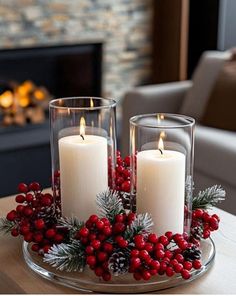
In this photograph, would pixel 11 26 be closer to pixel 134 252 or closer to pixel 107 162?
pixel 107 162

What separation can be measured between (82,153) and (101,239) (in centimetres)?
18

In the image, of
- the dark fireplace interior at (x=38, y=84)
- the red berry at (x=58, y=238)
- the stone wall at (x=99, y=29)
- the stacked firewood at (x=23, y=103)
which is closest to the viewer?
the red berry at (x=58, y=238)

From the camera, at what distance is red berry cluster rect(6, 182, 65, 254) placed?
1.23 metres

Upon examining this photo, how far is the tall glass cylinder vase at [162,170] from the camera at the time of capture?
1.16 meters

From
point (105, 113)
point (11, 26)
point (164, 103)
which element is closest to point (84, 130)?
point (105, 113)

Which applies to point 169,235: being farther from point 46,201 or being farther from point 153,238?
point 46,201

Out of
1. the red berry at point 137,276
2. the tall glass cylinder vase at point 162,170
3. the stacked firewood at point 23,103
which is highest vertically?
the tall glass cylinder vase at point 162,170

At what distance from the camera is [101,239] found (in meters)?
1.15

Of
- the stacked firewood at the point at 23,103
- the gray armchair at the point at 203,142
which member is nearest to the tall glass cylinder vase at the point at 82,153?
the gray armchair at the point at 203,142

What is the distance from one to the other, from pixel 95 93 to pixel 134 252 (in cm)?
251

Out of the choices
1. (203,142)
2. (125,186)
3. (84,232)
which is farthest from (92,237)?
(203,142)

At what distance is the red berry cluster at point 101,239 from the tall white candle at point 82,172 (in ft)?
0.24

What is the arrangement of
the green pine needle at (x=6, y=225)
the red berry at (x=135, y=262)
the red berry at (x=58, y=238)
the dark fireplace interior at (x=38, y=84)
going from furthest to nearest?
the dark fireplace interior at (x=38, y=84), the green pine needle at (x=6, y=225), the red berry at (x=58, y=238), the red berry at (x=135, y=262)

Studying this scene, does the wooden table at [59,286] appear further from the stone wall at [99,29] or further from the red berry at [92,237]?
the stone wall at [99,29]
